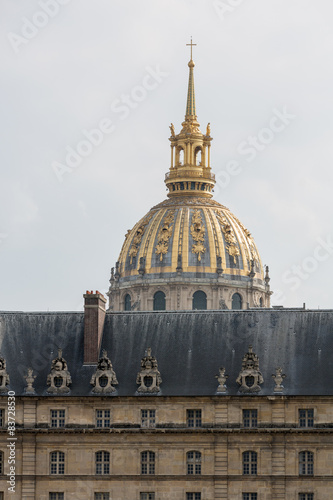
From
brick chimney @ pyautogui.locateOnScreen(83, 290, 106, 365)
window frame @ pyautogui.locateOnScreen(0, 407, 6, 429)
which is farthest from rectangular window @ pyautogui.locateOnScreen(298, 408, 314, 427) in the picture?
window frame @ pyautogui.locateOnScreen(0, 407, 6, 429)

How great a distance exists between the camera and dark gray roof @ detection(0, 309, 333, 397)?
4040 inches

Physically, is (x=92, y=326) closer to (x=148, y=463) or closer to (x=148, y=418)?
(x=148, y=418)

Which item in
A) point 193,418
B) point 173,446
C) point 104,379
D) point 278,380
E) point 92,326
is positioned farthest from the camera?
point 92,326

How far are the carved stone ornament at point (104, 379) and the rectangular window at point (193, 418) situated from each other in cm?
471

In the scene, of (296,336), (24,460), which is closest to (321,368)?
(296,336)

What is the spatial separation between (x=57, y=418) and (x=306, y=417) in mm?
14512

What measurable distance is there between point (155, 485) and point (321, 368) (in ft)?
39.0

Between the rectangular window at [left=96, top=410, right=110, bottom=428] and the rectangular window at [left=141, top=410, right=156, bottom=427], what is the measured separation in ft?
6.73

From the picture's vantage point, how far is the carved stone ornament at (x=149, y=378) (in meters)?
102

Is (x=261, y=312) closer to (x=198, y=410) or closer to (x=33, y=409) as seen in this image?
(x=198, y=410)

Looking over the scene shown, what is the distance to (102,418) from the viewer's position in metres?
102

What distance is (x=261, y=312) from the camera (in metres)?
107

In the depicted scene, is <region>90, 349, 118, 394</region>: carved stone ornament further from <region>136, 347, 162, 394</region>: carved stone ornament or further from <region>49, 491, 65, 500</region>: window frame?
<region>49, 491, 65, 500</region>: window frame

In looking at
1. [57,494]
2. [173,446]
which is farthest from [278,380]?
[57,494]
